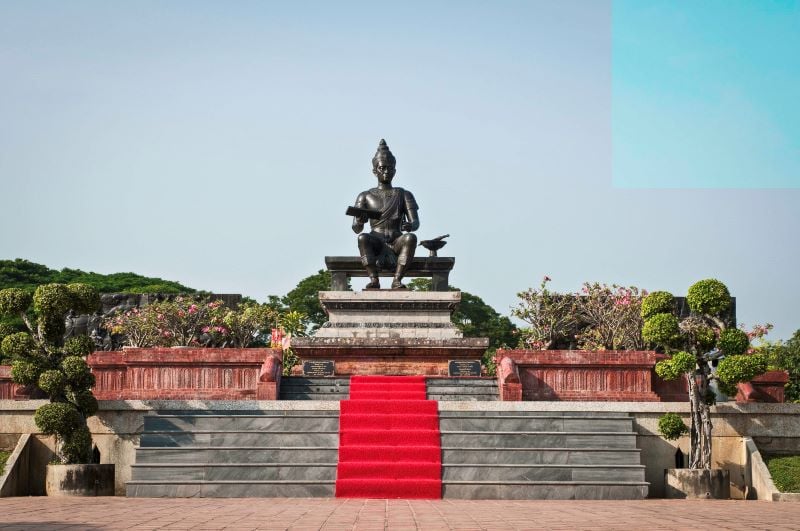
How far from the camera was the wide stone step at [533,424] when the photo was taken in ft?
48.1

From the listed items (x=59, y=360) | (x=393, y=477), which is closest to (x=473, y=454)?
(x=393, y=477)

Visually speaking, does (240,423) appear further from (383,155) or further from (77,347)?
(383,155)

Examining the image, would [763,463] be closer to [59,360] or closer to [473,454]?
[473,454]

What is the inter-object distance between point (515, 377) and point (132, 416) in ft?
19.2

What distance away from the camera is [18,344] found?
14.7 metres

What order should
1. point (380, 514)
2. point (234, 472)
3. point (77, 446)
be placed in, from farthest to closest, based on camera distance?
point (77, 446)
point (234, 472)
point (380, 514)

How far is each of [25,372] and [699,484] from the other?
942cm

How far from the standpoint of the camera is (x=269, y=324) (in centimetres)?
2753

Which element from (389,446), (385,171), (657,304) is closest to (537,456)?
(389,446)

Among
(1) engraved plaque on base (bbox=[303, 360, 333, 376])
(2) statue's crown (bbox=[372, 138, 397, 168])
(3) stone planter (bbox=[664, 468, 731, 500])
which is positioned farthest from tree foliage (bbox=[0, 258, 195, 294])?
(3) stone planter (bbox=[664, 468, 731, 500])

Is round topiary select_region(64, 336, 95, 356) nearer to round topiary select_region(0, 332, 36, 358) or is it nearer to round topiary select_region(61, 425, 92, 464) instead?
round topiary select_region(0, 332, 36, 358)

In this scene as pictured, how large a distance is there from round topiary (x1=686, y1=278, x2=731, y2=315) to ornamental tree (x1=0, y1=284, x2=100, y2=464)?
876 cm

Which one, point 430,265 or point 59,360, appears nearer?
point 59,360

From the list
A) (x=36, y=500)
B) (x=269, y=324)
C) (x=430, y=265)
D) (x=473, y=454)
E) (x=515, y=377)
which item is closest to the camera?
(x=36, y=500)
